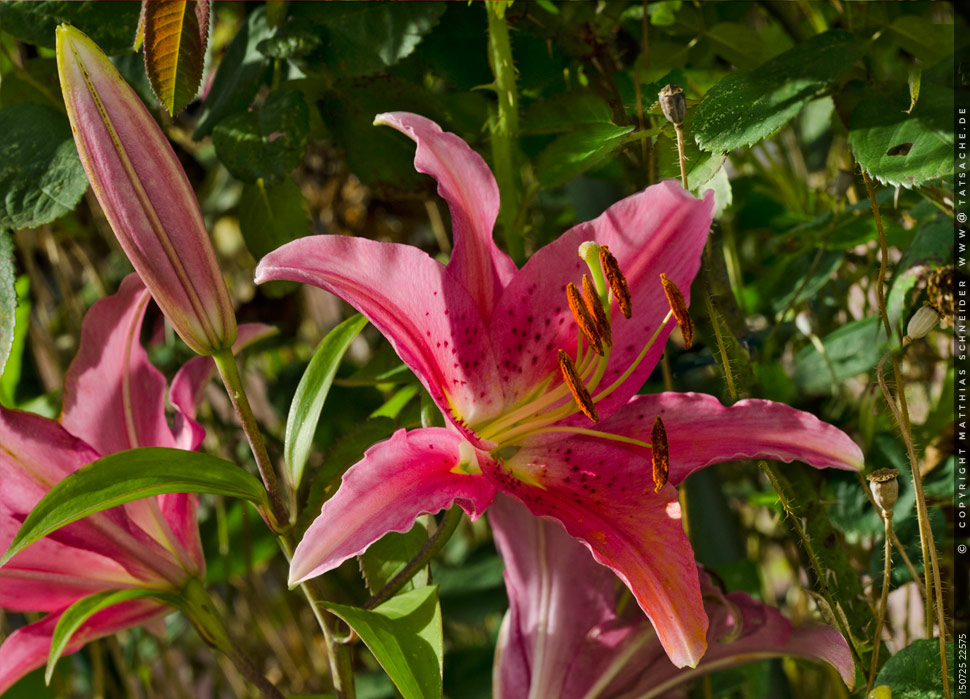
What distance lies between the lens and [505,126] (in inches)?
20.9

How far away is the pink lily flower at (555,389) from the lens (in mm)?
402

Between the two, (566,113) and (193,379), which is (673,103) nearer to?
(566,113)

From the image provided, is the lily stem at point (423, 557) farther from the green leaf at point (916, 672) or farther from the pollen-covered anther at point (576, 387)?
the green leaf at point (916, 672)

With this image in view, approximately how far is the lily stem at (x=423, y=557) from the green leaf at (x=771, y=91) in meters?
0.22

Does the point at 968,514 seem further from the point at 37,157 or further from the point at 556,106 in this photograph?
the point at 37,157

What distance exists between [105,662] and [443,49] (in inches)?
26.0

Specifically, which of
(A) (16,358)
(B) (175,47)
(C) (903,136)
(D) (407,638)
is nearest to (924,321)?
(C) (903,136)

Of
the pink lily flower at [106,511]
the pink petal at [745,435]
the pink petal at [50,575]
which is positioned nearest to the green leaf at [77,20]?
the pink lily flower at [106,511]

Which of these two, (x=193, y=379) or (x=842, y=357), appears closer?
(x=193, y=379)

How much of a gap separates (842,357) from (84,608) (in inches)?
20.4

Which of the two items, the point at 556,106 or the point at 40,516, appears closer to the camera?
the point at 40,516

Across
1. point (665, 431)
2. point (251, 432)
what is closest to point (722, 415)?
point (665, 431)

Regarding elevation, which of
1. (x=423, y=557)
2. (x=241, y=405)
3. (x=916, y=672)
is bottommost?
(x=916, y=672)

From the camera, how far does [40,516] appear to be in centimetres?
38
